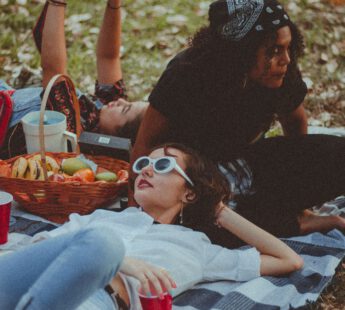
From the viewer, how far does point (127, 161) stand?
3.14 meters

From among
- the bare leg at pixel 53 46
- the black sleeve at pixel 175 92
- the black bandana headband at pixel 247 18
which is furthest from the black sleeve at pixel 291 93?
the bare leg at pixel 53 46

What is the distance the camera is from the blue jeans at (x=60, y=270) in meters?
1.54

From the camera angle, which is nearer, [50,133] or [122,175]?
[122,175]

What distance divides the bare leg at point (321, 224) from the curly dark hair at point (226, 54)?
2.25 ft

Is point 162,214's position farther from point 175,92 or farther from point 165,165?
point 175,92

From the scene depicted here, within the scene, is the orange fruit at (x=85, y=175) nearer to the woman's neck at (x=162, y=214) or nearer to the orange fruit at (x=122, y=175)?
the orange fruit at (x=122, y=175)

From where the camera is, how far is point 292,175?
9.45 ft

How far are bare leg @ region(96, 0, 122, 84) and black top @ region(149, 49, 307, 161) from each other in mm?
1109

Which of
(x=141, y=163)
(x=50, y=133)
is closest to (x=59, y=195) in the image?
(x=50, y=133)

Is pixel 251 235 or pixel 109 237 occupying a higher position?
pixel 109 237

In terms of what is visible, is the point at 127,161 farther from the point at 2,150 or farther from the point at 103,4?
the point at 103,4

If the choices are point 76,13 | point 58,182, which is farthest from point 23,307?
point 76,13

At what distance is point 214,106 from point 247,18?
38cm

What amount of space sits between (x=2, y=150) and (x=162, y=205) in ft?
4.21
